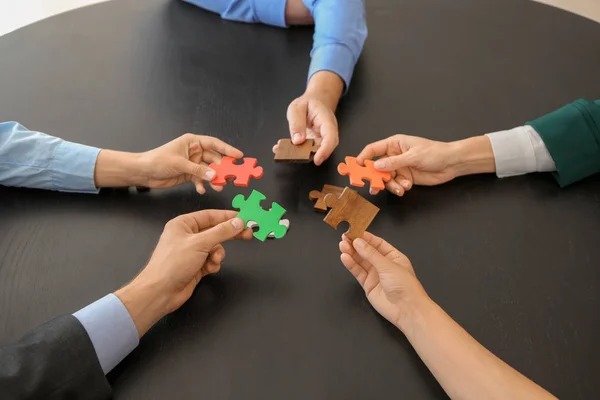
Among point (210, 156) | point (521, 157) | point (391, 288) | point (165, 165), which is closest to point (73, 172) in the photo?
point (165, 165)

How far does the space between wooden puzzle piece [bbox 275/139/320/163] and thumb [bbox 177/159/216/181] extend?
163 mm

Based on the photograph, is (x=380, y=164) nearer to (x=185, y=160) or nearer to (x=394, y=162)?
(x=394, y=162)

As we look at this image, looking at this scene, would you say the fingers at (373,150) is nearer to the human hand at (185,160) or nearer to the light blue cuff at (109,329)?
the human hand at (185,160)

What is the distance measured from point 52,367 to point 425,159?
881 millimetres

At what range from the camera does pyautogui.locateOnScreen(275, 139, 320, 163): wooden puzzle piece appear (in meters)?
1.23

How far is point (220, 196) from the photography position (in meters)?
1.22

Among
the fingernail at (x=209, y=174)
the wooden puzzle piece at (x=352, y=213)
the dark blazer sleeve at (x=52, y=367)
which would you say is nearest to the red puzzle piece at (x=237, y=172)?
the fingernail at (x=209, y=174)

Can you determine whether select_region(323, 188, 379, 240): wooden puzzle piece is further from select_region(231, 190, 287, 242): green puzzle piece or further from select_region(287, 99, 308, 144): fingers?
select_region(287, 99, 308, 144): fingers

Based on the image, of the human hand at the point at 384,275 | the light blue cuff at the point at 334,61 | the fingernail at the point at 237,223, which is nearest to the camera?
the human hand at the point at 384,275

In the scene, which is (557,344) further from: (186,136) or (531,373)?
(186,136)

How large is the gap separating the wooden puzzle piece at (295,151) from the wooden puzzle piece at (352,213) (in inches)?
8.4

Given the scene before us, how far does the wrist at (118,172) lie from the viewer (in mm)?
1223

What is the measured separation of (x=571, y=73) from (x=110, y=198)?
4.33 feet

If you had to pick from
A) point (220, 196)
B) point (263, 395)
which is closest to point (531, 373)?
point (263, 395)
